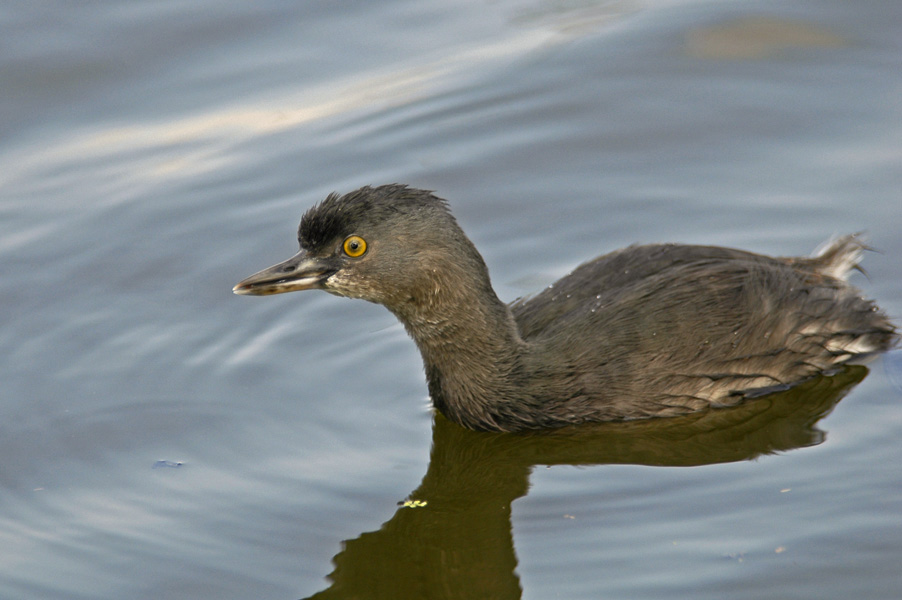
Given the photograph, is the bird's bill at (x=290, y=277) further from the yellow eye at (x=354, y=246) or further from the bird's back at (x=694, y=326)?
the bird's back at (x=694, y=326)

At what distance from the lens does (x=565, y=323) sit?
22.9 feet

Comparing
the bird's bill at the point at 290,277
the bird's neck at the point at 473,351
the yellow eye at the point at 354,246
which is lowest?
the bird's neck at the point at 473,351

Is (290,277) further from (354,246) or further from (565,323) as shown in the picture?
(565,323)

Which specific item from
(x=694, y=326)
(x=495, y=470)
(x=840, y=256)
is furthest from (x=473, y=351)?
(x=840, y=256)

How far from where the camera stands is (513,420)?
690cm

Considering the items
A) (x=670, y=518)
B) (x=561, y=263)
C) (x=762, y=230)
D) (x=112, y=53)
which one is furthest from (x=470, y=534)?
(x=112, y=53)

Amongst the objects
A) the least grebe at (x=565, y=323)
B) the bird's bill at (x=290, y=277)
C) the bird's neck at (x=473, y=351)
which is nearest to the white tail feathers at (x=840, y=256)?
the least grebe at (x=565, y=323)

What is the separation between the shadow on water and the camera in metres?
5.84

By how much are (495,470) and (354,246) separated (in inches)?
51.9

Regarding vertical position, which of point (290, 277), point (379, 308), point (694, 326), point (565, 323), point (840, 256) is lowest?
point (694, 326)

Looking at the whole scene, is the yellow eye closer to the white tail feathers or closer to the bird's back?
the bird's back

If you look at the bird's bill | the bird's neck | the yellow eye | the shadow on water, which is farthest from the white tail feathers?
the bird's bill

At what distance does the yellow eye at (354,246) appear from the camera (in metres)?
6.73

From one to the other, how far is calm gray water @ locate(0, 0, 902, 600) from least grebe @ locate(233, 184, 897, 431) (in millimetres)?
169
